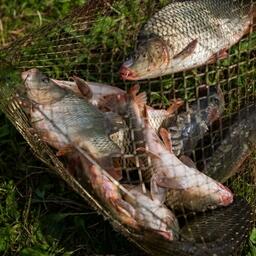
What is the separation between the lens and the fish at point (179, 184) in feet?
10.9

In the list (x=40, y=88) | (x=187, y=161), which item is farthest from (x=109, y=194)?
(x=40, y=88)

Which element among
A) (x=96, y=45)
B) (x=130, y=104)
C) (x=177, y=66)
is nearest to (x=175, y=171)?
(x=130, y=104)

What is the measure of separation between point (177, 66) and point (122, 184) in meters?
0.68

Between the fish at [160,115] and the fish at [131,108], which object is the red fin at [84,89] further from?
the fish at [160,115]

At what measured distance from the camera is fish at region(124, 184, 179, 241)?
3.14 meters

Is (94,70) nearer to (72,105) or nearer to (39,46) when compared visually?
(39,46)

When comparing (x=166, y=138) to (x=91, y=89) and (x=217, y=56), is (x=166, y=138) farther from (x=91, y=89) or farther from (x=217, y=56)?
(x=217, y=56)

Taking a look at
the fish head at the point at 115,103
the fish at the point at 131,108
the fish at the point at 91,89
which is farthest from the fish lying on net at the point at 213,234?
the fish at the point at 91,89

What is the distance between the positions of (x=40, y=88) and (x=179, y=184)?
75 centimetres

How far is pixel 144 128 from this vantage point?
339 centimetres

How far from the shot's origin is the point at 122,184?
3301 mm

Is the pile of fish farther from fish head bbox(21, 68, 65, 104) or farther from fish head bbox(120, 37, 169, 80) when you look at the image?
fish head bbox(120, 37, 169, 80)

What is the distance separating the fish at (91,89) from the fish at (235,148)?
49 centimetres

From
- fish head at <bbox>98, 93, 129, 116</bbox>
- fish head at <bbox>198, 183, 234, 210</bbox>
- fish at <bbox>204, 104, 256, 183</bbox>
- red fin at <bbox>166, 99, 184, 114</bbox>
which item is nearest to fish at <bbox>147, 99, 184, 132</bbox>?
red fin at <bbox>166, 99, 184, 114</bbox>
